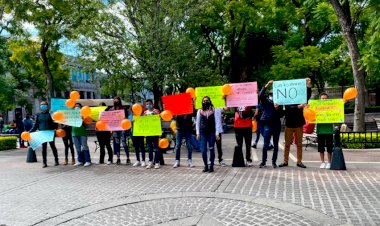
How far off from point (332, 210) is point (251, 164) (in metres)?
4.32

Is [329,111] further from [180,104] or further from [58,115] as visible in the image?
[58,115]

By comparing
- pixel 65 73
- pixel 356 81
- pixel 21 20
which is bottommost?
pixel 356 81

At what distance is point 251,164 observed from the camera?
388 inches

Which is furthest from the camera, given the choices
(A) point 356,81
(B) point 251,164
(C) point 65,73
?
(C) point 65,73

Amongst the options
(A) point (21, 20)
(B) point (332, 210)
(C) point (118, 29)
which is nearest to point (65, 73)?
(A) point (21, 20)

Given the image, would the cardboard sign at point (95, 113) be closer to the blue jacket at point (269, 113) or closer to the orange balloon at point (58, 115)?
the orange balloon at point (58, 115)

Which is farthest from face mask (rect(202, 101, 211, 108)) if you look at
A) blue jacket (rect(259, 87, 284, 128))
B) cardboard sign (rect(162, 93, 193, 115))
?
blue jacket (rect(259, 87, 284, 128))

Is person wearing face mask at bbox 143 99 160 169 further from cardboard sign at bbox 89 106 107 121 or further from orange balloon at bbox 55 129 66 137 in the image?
orange balloon at bbox 55 129 66 137

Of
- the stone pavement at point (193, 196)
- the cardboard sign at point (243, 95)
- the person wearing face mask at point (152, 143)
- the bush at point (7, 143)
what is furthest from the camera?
the bush at point (7, 143)

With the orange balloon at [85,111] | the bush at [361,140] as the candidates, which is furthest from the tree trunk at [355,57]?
the orange balloon at [85,111]

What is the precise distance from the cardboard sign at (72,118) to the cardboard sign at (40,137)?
0.61m

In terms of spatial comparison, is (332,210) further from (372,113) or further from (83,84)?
(83,84)

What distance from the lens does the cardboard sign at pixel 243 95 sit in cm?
934

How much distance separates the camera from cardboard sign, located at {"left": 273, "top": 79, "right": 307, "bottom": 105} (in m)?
8.89
